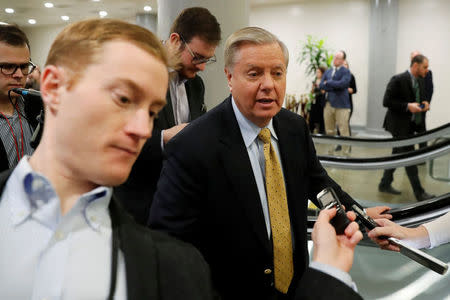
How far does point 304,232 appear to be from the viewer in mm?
1815

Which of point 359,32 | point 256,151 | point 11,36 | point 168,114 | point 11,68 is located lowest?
point 256,151

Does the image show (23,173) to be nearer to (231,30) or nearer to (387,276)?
(387,276)

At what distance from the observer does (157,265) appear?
2.99ft

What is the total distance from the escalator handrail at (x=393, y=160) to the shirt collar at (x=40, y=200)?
12.4ft

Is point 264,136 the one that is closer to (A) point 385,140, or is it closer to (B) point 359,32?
(A) point 385,140

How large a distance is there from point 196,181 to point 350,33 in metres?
13.1

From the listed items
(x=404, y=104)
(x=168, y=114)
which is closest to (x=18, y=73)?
(x=168, y=114)

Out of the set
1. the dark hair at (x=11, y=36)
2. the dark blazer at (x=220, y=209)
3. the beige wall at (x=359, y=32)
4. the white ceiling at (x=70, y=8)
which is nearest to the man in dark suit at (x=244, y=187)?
the dark blazer at (x=220, y=209)

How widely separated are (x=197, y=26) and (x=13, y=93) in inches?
39.7

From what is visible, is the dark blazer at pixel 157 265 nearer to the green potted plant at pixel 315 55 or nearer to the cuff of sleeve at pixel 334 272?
the cuff of sleeve at pixel 334 272

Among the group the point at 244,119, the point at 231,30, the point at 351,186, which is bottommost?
the point at 351,186

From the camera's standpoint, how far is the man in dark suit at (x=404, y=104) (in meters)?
6.15

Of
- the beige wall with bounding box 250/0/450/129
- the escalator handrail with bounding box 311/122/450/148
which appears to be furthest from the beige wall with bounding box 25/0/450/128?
the escalator handrail with bounding box 311/122/450/148

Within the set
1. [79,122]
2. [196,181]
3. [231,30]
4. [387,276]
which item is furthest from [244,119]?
[231,30]
